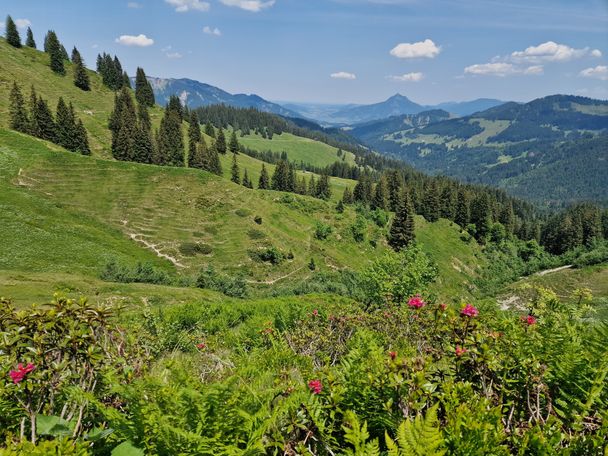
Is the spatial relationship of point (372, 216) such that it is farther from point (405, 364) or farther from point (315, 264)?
point (405, 364)

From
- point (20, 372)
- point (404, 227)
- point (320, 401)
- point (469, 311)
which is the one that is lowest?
point (404, 227)

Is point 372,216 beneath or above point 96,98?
beneath

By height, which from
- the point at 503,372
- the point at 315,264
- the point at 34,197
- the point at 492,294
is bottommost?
the point at 492,294

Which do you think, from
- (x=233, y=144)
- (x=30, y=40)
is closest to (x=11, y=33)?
(x=30, y=40)

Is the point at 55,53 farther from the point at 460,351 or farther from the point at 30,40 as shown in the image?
the point at 460,351

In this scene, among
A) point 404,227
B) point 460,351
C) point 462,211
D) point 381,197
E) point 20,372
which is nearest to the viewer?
point 20,372

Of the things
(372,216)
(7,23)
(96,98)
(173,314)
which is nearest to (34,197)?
(173,314)

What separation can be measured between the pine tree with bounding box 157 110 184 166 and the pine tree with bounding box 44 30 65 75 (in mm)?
37520

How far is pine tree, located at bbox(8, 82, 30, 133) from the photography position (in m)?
74.7

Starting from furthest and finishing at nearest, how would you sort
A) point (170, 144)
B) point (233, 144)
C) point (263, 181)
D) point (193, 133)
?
point (233, 144) < point (263, 181) < point (193, 133) < point (170, 144)

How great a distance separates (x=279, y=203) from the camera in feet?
297

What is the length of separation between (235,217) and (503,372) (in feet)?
223

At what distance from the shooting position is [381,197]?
116750mm

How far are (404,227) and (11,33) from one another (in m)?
131
